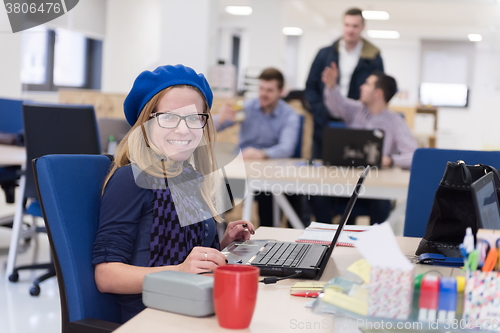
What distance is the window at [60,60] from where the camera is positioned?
656cm

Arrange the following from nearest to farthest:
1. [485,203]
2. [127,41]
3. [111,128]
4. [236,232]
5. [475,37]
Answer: [485,203], [236,232], [111,128], [127,41], [475,37]

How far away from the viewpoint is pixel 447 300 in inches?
27.8

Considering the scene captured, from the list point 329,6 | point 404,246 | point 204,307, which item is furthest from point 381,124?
point 329,6

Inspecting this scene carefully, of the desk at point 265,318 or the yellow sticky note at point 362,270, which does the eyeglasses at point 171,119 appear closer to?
the desk at point 265,318

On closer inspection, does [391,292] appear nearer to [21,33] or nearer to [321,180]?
[321,180]

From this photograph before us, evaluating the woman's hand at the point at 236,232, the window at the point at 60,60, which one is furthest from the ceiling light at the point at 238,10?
the woman's hand at the point at 236,232

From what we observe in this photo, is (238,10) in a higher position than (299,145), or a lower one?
higher

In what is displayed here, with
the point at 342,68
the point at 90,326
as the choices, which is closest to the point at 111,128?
the point at 342,68

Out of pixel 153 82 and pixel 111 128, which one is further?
pixel 111 128

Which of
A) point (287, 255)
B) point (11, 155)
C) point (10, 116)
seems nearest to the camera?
point (287, 255)

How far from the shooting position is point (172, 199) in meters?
1.17

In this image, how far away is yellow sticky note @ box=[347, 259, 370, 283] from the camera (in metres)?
0.73

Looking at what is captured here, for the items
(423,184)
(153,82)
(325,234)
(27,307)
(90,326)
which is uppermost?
(153,82)

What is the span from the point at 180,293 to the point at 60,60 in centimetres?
711
